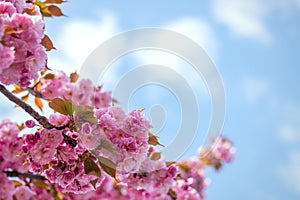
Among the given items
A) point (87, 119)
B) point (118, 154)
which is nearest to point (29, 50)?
point (87, 119)

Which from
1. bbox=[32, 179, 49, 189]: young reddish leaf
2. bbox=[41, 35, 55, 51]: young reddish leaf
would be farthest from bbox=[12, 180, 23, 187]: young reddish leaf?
bbox=[41, 35, 55, 51]: young reddish leaf

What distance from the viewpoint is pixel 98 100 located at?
15.3 feet

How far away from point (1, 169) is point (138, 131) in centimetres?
148

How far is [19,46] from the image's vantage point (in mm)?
1726

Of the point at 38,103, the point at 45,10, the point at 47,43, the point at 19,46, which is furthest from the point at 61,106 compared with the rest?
the point at 38,103

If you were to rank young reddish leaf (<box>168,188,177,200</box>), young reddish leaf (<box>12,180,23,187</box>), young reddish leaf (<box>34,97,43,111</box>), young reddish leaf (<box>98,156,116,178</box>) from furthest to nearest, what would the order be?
young reddish leaf (<box>168,188,177,200</box>) < young reddish leaf (<box>34,97,43,111</box>) < young reddish leaf (<box>12,180,23,187</box>) < young reddish leaf (<box>98,156,116,178</box>)

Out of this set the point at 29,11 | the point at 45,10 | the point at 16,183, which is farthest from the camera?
the point at 16,183

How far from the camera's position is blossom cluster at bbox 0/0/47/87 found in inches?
65.8

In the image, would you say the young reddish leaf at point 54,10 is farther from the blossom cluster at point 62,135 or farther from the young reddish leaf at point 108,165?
the young reddish leaf at point 108,165

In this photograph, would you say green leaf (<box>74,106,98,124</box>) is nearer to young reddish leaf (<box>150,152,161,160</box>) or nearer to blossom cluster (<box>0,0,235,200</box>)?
blossom cluster (<box>0,0,235,200</box>)

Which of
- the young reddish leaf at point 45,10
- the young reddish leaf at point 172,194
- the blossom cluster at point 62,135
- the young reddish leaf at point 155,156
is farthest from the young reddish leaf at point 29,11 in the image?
the young reddish leaf at point 172,194

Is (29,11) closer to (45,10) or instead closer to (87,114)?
(87,114)

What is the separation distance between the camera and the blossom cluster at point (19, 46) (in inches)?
65.8

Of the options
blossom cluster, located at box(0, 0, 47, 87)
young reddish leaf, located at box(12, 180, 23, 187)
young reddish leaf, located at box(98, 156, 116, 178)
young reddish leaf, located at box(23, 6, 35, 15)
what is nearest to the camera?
blossom cluster, located at box(0, 0, 47, 87)
